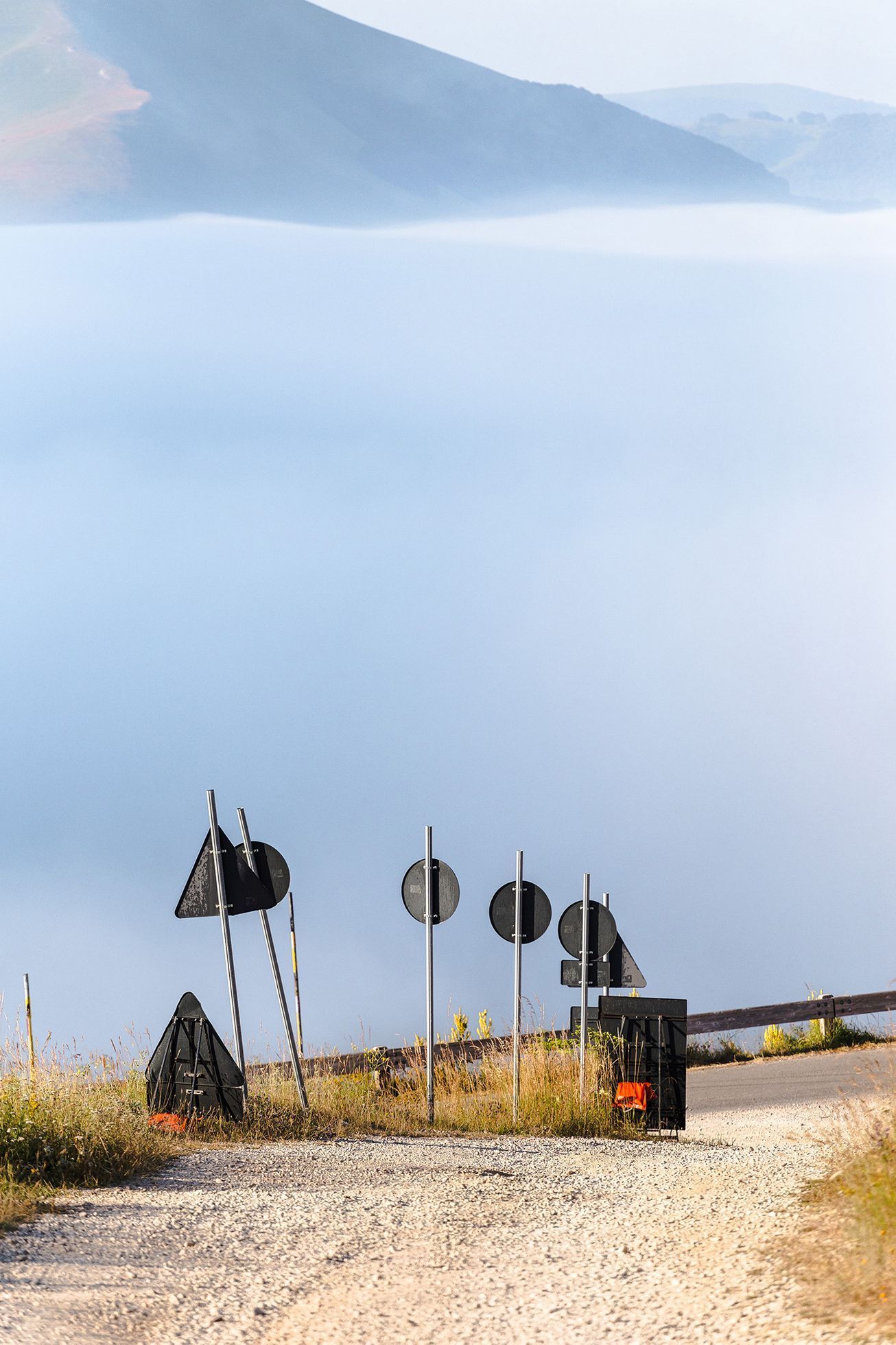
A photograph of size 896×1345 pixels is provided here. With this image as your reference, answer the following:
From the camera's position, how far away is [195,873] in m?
12.4

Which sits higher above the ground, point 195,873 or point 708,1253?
point 195,873

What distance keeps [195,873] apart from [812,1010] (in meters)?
12.9

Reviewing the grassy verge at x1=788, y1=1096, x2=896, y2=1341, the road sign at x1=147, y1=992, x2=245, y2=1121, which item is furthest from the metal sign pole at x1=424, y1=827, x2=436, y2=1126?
the grassy verge at x1=788, y1=1096, x2=896, y2=1341

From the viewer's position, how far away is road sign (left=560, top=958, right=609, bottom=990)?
524 inches

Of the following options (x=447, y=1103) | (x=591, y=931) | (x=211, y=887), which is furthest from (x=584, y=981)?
(x=211, y=887)

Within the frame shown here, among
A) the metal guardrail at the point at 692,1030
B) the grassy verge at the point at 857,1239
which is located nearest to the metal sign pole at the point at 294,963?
the metal guardrail at the point at 692,1030

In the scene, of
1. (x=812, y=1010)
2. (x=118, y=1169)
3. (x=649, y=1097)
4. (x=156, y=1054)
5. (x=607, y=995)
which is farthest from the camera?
(x=812, y=1010)

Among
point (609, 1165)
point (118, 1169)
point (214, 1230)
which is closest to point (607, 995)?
point (609, 1165)

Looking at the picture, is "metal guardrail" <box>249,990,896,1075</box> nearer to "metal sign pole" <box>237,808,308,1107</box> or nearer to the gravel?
"metal sign pole" <box>237,808,308,1107</box>

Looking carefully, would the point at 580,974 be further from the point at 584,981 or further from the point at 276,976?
the point at 276,976

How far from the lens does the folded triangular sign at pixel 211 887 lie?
1231cm

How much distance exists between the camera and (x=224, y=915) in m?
12.2

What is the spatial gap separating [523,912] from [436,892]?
0.88 m

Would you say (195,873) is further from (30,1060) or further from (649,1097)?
(649,1097)
